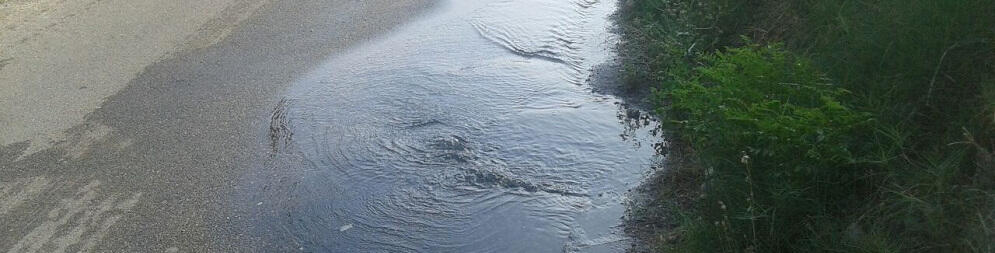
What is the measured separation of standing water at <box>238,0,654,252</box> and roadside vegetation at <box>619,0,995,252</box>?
3.09 ft

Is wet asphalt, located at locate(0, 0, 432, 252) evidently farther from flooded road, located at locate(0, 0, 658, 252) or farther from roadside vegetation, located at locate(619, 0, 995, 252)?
roadside vegetation, located at locate(619, 0, 995, 252)

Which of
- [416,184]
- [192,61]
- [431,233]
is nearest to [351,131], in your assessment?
[416,184]

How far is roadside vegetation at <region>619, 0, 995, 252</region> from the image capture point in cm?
409

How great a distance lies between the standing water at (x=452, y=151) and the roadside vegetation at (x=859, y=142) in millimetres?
942

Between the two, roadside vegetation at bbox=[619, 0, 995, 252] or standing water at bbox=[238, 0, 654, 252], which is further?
standing water at bbox=[238, 0, 654, 252]

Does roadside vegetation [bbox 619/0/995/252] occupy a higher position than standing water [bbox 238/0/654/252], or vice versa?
roadside vegetation [bbox 619/0/995/252]

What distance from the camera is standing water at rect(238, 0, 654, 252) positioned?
18.7 feet

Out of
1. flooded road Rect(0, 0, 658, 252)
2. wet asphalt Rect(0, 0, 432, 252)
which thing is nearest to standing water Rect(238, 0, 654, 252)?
flooded road Rect(0, 0, 658, 252)

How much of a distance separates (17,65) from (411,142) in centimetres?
452

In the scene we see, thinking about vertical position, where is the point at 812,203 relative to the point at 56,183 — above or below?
above

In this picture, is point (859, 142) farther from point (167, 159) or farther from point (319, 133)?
point (167, 159)

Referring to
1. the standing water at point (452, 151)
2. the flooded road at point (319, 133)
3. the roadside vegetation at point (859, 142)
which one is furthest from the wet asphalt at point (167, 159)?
the roadside vegetation at point (859, 142)

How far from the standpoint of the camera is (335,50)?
9320mm

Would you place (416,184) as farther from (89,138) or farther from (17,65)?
(17,65)
